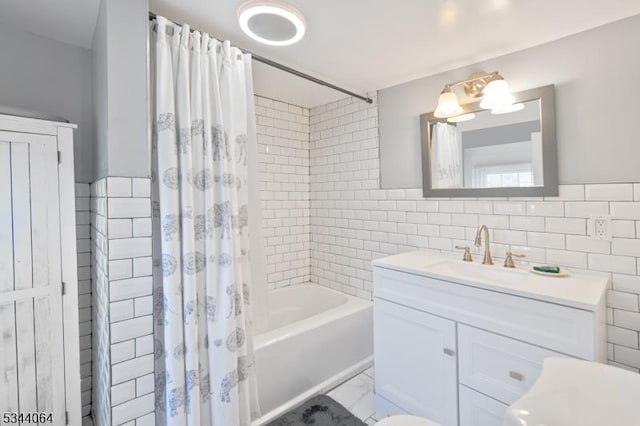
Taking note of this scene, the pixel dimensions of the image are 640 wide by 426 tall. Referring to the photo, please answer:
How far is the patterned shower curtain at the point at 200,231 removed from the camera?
1.40 m

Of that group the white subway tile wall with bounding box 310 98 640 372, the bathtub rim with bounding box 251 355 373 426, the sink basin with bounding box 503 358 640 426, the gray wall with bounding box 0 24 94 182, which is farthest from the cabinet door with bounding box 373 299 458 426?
the gray wall with bounding box 0 24 94 182

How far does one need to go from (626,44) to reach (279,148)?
238cm

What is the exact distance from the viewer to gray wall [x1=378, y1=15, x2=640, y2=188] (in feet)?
4.92

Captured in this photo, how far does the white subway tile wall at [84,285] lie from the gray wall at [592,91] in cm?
264

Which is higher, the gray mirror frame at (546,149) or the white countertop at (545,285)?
the gray mirror frame at (546,149)

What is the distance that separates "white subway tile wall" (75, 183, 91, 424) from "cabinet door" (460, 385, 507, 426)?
2157mm

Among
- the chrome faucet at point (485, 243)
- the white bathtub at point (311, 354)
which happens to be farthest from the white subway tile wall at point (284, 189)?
the chrome faucet at point (485, 243)

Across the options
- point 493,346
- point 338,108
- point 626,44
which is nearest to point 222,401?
point 493,346

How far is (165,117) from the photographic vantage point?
4.60 feet

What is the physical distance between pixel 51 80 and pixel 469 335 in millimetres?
2696

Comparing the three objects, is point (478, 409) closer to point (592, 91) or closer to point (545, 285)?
point (545, 285)

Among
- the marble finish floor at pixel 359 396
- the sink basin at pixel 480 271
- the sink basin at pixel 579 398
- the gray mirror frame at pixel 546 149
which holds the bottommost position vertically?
the marble finish floor at pixel 359 396

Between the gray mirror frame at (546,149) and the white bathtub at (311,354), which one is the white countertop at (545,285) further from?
the white bathtub at (311,354)

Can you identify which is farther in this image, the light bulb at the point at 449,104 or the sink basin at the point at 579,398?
the light bulb at the point at 449,104
